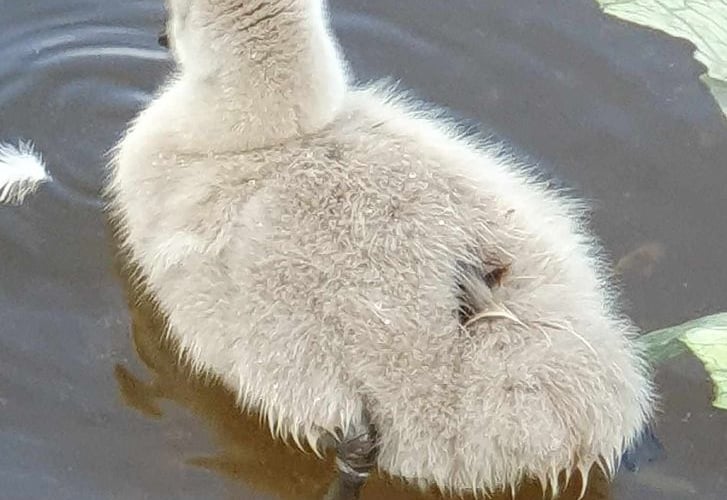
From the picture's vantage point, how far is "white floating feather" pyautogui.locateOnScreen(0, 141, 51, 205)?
109 inches

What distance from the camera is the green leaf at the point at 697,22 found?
6.41 feet

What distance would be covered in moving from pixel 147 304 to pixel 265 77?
0.55 metres

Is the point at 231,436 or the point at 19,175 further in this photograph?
the point at 19,175

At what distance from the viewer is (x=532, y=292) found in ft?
7.16

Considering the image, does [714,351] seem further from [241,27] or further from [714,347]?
[241,27]

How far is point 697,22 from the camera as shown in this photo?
1999 mm

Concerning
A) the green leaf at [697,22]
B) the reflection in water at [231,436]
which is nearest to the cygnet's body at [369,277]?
the reflection in water at [231,436]

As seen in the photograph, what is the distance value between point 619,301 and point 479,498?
0.50m

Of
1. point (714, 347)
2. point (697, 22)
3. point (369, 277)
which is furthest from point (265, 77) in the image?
point (714, 347)

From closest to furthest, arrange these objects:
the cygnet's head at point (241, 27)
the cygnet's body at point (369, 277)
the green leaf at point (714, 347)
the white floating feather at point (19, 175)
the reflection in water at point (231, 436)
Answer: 1. the green leaf at point (714, 347)
2. the cygnet's body at point (369, 277)
3. the cygnet's head at point (241, 27)
4. the reflection in water at point (231, 436)
5. the white floating feather at point (19, 175)

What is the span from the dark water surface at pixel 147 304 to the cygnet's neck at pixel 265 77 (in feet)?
1.46

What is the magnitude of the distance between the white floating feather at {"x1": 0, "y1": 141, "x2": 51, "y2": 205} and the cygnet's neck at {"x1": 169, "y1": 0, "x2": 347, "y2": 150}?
1.69 ft

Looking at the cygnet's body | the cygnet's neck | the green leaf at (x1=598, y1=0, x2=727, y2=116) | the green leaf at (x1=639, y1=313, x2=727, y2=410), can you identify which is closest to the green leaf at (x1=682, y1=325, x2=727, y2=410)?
the green leaf at (x1=639, y1=313, x2=727, y2=410)

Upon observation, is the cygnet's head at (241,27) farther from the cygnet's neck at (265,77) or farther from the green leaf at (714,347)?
the green leaf at (714,347)
